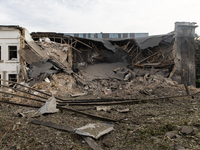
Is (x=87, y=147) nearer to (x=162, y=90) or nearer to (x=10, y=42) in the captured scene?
(x=162, y=90)

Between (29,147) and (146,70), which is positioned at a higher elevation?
(146,70)

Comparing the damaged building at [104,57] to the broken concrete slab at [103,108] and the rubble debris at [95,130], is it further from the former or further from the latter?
the rubble debris at [95,130]

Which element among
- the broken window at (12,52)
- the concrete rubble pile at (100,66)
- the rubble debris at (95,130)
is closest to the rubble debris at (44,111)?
the rubble debris at (95,130)

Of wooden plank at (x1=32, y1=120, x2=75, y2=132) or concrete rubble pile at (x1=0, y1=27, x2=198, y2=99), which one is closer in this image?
wooden plank at (x1=32, y1=120, x2=75, y2=132)

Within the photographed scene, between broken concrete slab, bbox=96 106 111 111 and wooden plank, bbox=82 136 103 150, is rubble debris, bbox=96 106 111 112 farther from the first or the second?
wooden plank, bbox=82 136 103 150

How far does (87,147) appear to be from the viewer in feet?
10.6

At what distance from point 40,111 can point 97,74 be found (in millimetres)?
9166

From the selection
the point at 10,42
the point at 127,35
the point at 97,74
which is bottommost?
the point at 97,74

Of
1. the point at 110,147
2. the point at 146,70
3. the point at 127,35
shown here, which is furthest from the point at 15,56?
the point at 127,35

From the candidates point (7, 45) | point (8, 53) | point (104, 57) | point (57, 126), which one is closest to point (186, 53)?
point (104, 57)

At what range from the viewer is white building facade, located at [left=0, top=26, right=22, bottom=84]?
13.2 metres

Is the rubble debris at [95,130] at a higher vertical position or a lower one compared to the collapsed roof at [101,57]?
lower

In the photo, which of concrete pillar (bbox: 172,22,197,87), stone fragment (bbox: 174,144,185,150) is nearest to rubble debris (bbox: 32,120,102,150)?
stone fragment (bbox: 174,144,185,150)

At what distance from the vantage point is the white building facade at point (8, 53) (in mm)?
13242
